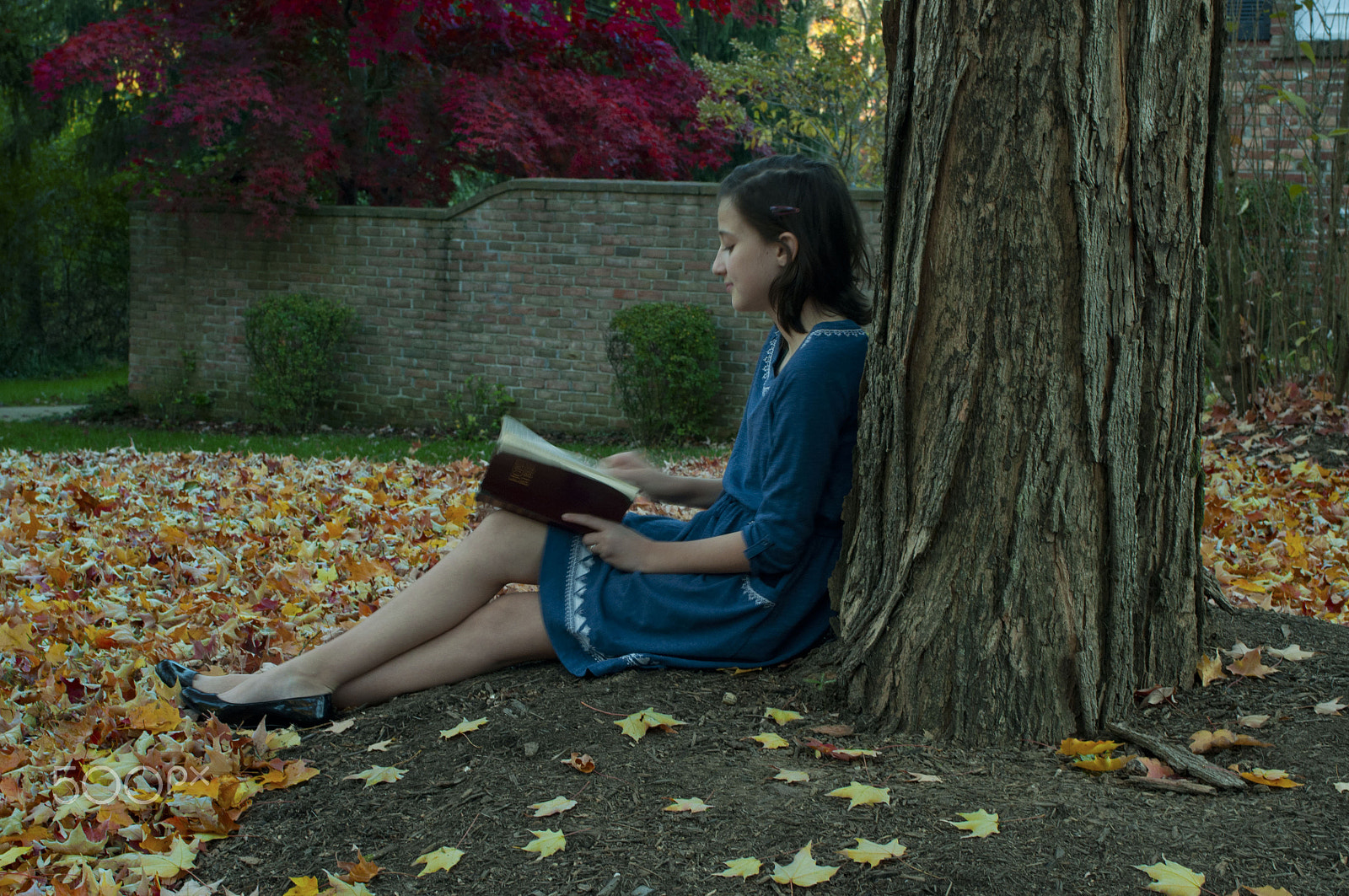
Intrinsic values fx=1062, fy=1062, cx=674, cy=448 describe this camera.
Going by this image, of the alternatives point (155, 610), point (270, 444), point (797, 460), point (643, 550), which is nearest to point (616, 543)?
point (643, 550)

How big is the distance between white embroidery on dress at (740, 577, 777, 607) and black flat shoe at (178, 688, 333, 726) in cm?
101

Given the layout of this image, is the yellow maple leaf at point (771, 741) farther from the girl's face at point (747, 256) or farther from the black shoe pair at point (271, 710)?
the black shoe pair at point (271, 710)

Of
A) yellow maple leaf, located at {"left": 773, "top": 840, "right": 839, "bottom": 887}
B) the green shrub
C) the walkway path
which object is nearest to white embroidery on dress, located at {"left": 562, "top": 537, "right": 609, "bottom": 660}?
yellow maple leaf, located at {"left": 773, "top": 840, "right": 839, "bottom": 887}

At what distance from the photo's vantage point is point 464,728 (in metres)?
2.27

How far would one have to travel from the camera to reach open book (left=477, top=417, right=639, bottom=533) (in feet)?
7.54

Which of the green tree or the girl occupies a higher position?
the green tree

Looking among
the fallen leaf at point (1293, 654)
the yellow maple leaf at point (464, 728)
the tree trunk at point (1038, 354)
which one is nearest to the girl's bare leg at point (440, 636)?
the yellow maple leaf at point (464, 728)

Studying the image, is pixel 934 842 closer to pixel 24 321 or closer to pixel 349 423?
pixel 349 423

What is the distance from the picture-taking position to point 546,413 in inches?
394

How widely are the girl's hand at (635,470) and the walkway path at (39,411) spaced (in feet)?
34.4

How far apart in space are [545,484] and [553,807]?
0.73 m

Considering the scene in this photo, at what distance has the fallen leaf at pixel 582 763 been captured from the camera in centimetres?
202

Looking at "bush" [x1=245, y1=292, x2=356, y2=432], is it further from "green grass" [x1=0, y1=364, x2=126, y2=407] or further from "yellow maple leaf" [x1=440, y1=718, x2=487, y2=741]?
"yellow maple leaf" [x1=440, y1=718, x2=487, y2=741]

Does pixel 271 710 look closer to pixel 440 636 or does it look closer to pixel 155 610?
pixel 440 636
